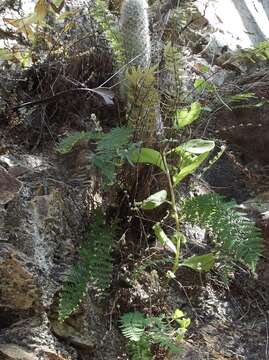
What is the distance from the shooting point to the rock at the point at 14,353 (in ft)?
5.47

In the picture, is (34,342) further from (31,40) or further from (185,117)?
(31,40)

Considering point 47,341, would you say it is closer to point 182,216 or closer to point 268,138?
point 182,216

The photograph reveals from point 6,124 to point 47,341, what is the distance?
1.16 meters

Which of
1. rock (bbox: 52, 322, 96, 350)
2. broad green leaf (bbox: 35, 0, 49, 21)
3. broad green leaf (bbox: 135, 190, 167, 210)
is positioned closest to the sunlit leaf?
Answer: broad green leaf (bbox: 35, 0, 49, 21)

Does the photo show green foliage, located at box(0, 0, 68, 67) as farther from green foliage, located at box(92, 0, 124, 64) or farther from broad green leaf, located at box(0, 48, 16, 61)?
green foliage, located at box(92, 0, 124, 64)

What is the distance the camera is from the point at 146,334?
1.88 meters

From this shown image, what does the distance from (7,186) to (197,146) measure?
2.65 feet

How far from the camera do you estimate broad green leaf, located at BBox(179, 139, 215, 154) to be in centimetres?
220

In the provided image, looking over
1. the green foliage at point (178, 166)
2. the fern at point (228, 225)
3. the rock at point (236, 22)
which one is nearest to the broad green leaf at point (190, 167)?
the green foliage at point (178, 166)

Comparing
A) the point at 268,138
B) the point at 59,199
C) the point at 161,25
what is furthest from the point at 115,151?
the point at 268,138

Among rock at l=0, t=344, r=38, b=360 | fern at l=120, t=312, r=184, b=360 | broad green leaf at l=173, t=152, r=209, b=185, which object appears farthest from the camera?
broad green leaf at l=173, t=152, r=209, b=185

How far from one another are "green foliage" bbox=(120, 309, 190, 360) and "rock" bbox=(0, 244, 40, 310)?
1.14 ft

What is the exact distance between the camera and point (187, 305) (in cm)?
233

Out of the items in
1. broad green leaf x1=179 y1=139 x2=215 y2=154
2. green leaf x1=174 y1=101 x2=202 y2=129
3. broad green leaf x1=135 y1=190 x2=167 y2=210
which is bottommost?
broad green leaf x1=135 y1=190 x2=167 y2=210
